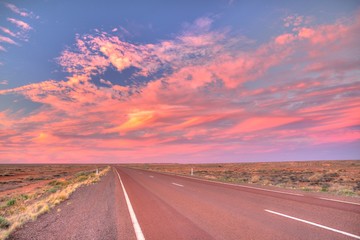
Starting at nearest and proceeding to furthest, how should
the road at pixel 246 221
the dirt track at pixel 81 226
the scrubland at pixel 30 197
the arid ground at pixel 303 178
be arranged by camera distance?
the road at pixel 246 221, the dirt track at pixel 81 226, the scrubland at pixel 30 197, the arid ground at pixel 303 178

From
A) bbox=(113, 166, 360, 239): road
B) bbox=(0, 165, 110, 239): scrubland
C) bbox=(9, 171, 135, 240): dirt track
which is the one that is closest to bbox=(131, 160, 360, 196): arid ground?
bbox=(113, 166, 360, 239): road

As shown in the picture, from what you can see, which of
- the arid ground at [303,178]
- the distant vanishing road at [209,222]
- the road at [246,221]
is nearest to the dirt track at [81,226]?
the distant vanishing road at [209,222]

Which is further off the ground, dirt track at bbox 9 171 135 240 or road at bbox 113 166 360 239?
road at bbox 113 166 360 239

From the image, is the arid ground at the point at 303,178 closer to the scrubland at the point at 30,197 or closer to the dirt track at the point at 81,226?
the dirt track at the point at 81,226

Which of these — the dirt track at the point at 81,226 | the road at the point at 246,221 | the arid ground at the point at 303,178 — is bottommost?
the dirt track at the point at 81,226

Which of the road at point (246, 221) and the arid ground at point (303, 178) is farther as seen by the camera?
the arid ground at point (303, 178)

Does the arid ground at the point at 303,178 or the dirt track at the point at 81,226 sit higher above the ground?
the arid ground at the point at 303,178

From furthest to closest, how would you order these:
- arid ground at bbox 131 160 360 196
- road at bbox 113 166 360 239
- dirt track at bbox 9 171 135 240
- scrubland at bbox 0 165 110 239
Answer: arid ground at bbox 131 160 360 196 → scrubland at bbox 0 165 110 239 → dirt track at bbox 9 171 135 240 → road at bbox 113 166 360 239

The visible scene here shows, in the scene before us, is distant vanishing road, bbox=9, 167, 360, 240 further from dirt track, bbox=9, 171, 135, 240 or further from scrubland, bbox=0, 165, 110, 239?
scrubland, bbox=0, 165, 110, 239

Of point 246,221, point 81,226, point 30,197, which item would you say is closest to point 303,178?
point 30,197

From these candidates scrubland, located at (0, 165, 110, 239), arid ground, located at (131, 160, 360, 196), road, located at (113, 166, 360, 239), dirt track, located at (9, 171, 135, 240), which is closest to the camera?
road, located at (113, 166, 360, 239)

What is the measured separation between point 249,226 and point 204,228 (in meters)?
1.14

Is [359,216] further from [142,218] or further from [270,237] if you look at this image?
[142,218]

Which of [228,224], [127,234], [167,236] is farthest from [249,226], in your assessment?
[127,234]
